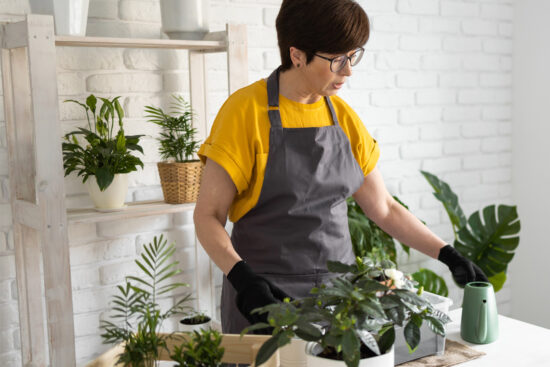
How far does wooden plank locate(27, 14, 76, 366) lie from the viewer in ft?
5.40

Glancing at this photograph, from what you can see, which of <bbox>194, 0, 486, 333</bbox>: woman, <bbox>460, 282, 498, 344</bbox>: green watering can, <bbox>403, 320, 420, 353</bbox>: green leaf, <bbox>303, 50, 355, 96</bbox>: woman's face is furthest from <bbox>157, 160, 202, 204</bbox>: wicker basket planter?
<bbox>403, 320, 420, 353</bbox>: green leaf

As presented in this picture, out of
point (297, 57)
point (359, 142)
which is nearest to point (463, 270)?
point (359, 142)

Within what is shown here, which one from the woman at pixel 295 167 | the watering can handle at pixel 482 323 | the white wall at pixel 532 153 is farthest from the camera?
the white wall at pixel 532 153

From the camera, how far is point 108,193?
1895 millimetres

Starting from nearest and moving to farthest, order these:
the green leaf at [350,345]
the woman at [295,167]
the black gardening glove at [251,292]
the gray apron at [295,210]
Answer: the green leaf at [350,345] < the black gardening glove at [251,292] < the woman at [295,167] < the gray apron at [295,210]

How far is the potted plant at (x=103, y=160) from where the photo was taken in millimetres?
1867

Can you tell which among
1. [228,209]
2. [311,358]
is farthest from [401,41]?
[311,358]

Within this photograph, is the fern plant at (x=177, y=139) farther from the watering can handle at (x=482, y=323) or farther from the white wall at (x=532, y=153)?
the white wall at (x=532, y=153)

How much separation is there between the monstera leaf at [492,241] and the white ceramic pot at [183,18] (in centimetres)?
136

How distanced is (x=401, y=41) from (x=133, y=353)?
7.21 ft

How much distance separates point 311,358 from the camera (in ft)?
3.35

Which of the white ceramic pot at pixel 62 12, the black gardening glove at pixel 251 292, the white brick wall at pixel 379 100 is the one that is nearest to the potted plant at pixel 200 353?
the black gardening glove at pixel 251 292

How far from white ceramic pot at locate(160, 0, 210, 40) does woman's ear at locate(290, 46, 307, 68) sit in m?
0.56

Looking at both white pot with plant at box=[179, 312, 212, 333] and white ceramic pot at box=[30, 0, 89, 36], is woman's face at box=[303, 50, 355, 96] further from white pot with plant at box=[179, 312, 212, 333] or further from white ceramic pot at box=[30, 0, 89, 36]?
white pot with plant at box=[179, 312, 212, 333]
